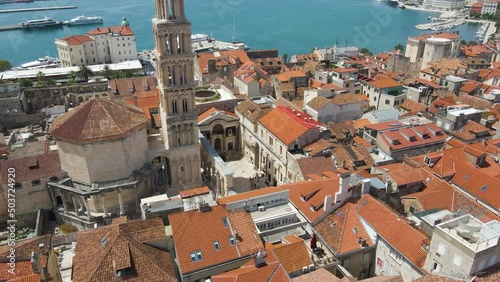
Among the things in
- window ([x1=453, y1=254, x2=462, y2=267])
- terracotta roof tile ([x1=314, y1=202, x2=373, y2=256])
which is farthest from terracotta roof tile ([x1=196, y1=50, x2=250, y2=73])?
window ([x1=453, y1=254, x2=462, y2=267])

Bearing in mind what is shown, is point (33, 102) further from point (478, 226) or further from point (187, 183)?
point (478, 226)

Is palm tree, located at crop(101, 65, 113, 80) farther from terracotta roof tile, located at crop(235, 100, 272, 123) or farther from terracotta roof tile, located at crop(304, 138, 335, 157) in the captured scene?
terracotta roof tile, located at crop(304, 138, 335, 157)

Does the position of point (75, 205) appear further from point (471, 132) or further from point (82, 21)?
point (82, 21)

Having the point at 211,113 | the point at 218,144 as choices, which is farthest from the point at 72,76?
the point at 211,113

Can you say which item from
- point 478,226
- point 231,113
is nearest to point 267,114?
point 231,113

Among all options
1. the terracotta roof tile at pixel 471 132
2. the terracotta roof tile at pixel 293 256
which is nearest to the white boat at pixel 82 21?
the terracotta roof tile at pixel 471 132

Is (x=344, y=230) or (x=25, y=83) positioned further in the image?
(x=25, y=83)

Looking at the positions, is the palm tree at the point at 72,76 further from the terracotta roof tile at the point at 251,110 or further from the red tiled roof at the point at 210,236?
the red tiled roof at the point at 210,236
